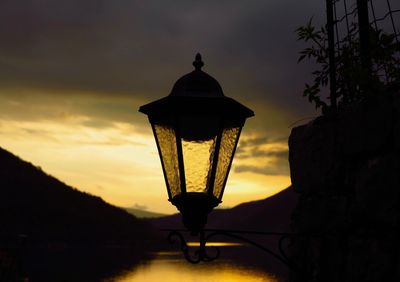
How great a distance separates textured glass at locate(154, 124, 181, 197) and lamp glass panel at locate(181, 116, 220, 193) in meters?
0.07

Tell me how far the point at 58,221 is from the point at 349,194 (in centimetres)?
11024

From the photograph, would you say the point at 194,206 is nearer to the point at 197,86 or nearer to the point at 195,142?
the point at 195,142

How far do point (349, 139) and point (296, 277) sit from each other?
93 centimetres

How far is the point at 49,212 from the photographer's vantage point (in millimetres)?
108562

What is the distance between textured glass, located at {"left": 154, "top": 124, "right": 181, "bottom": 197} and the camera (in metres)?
3.07

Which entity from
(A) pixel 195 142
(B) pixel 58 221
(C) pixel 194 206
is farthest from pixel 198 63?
(B) pixel 58 221

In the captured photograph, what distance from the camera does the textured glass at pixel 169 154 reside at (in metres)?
3.07

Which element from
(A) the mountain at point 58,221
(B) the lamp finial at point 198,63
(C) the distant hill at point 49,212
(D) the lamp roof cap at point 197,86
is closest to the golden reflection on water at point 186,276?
(A) the mountain at point 58,221

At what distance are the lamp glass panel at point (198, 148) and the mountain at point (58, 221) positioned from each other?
88.9 metres

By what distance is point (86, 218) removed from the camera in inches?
4601

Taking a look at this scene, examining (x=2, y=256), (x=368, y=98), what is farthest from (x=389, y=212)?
(x=2, y=256)

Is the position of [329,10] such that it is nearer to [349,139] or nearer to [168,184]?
[349,139]

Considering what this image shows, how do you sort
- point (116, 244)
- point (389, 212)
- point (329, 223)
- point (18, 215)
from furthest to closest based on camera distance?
1. point (116, 244)
2. point (18, 215)
3. point (329, 223)
4. point (389, 212)

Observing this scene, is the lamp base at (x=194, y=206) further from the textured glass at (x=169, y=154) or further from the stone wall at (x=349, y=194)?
the stone wall at (x=349, y=194)
